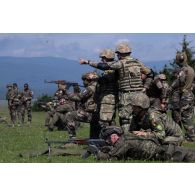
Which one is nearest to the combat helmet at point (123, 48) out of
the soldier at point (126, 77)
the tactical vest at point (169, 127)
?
the soldier at point (126, 77)

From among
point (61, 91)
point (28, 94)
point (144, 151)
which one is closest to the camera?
point (144, 151)

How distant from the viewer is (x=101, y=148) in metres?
11.3

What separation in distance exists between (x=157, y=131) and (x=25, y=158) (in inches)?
101

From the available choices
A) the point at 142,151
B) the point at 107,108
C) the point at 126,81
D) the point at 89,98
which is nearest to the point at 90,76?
the point at 89,98

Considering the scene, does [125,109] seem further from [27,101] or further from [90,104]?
[27,101]

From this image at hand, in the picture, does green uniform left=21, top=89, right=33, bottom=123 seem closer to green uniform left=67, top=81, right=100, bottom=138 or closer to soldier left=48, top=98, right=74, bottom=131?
soldier left=48, top=98, right=74, bottom=131

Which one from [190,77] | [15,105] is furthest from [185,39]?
[190,77]

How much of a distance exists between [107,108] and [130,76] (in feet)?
3.28

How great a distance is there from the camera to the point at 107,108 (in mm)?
13414

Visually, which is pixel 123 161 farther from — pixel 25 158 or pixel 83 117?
pixel 83 117

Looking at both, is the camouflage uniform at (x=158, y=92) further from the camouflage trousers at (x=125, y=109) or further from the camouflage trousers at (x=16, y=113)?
the camouflage trousers at (x=16, y=113)

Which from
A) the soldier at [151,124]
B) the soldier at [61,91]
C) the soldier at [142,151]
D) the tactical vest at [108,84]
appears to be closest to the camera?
the soldier at [142,151]

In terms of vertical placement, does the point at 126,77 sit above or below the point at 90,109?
above

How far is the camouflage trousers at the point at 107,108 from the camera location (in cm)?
1341
